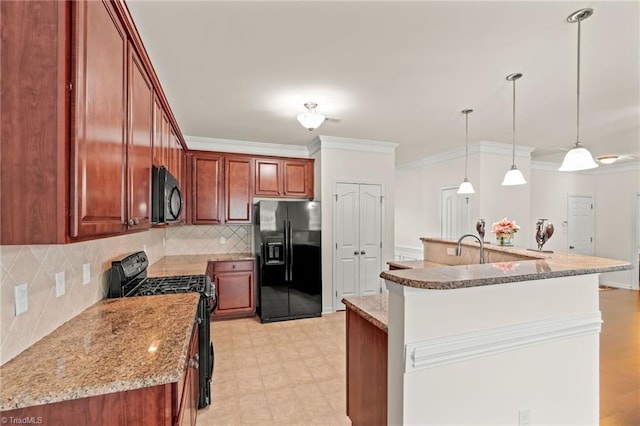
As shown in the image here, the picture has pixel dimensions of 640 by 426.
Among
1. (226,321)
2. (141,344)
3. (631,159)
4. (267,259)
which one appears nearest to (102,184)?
(141,344)

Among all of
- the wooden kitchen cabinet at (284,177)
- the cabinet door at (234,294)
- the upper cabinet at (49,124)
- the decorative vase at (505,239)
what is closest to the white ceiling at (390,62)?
the wooden kitchen cabinet at (284,177)

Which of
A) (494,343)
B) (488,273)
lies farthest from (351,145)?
(494,343)

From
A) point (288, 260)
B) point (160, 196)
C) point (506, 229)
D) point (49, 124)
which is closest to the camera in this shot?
point (49, 124)

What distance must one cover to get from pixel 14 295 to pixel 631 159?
8887 mm

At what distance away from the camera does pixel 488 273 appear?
1.48 meters

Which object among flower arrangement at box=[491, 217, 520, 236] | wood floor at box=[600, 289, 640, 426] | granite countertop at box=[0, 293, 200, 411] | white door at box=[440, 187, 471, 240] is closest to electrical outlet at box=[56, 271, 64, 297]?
granite countertop at box=[0, 293, 200, 411]

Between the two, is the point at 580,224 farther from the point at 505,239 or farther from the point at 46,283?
the point at 46,283

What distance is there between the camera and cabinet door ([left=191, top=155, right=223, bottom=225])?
4379mm

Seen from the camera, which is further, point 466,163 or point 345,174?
point 466,163

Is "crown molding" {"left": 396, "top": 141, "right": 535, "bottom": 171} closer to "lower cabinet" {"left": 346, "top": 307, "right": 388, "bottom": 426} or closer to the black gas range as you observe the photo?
"lower cabinet" {"left": 346, "top": 307, "right": 388, "bottom": 426}

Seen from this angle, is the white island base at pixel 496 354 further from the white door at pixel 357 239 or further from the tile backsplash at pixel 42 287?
the white door at pixel 357 239

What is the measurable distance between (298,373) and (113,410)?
202 centimetres

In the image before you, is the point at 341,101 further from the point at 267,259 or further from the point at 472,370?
the point at 472,370

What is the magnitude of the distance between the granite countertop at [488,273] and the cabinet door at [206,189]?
3.54 m
